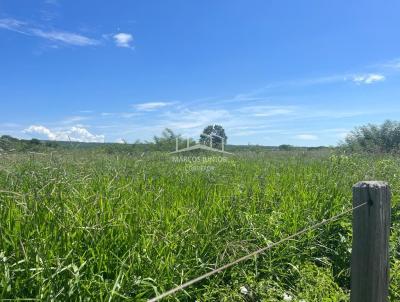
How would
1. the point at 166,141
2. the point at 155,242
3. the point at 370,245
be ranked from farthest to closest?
the point at 166,141, the point at 155,242, the point at 370,245

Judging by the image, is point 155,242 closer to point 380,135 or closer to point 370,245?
point 370,245

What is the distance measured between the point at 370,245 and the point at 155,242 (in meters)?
1.28

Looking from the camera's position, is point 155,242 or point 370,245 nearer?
point 370,245

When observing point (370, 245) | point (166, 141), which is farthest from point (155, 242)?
point (166, 141)

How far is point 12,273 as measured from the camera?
68.8 inches

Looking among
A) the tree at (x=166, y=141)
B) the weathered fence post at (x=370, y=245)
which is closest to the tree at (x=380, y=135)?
the tree at (x=166, y=141)

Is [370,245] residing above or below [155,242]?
above

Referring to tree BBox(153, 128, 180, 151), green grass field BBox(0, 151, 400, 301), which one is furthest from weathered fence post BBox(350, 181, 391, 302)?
tree BBox(153, 128, 180, 151)

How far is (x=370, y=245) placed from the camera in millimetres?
1820

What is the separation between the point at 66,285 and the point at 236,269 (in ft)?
4.07

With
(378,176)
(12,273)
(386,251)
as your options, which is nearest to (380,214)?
(386,251)

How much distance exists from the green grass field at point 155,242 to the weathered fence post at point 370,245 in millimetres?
665

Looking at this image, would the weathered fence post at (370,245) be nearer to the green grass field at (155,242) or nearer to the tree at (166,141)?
the green grass field at (155,242)

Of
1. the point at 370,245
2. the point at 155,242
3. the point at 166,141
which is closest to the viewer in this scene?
the point at 370,245
